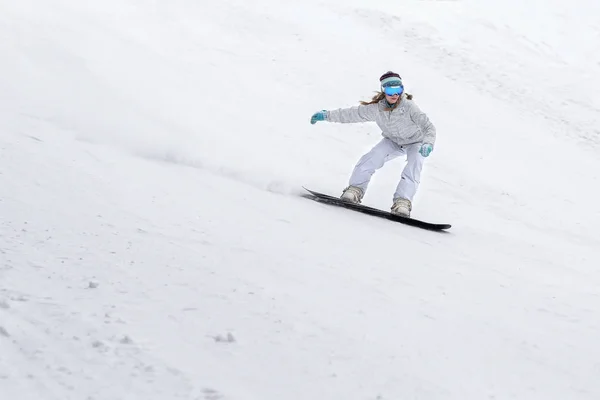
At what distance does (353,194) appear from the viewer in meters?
7.02

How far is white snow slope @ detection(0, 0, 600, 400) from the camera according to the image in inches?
103

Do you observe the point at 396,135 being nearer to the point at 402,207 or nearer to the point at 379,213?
the point at 402,207

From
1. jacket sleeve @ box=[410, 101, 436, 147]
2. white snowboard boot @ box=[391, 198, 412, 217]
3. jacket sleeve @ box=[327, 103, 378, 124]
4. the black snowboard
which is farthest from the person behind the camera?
jacket sleeve @ box=[327, 103, 378, 124]

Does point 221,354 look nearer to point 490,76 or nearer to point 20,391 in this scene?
point 20,391

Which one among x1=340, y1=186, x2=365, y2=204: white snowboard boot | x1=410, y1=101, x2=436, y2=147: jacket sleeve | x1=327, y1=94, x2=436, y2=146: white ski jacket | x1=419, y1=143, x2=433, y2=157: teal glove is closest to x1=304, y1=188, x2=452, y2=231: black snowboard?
x1=340, y1=186, x2=365, y2=204: white snowboard boot

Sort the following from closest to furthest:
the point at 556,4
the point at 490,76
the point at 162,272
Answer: the point at 162,272 < the point at 490,76 < the point at 556,4

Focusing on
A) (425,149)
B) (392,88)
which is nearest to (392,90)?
(392,88)

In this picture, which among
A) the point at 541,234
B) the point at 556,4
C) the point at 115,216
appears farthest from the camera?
the point at 556,4

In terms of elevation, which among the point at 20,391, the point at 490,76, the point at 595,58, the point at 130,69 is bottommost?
the point at 20,391

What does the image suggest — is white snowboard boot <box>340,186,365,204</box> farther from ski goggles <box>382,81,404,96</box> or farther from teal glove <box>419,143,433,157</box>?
ski goggles <box>382,81,404,96</box>

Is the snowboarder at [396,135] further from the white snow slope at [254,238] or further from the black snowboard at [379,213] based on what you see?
the white snow slope at [254,238]

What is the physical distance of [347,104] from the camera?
43.7 feet

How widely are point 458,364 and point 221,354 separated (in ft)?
3.47

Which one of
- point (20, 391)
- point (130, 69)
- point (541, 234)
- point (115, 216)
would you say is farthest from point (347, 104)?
point (20, 391)
